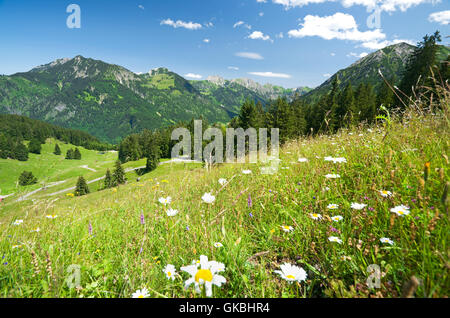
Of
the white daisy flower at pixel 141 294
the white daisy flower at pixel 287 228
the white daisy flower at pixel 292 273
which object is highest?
the white daisy flower at pixel 287 228

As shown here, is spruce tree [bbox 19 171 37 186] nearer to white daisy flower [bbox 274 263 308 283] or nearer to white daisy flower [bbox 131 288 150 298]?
white daisy flower [bbox 131 288 150 298]

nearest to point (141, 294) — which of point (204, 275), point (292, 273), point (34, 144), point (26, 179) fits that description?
point (204, 275)

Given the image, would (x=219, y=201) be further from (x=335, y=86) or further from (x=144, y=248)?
(x=335, y=86)

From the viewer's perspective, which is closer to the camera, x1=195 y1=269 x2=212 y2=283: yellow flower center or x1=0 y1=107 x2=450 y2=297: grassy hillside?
x1=195 y1=269 x2=212 y2=283: yellow flower center

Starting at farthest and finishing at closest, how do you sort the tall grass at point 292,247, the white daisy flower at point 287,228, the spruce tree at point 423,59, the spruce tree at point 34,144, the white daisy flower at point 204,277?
the spruce tree at point 423,59 < the spruce tree at point 34,144 < the white daisy flower at point 287,228 < the tall grass at point 292,247 < the white daisy flower at point 204,277

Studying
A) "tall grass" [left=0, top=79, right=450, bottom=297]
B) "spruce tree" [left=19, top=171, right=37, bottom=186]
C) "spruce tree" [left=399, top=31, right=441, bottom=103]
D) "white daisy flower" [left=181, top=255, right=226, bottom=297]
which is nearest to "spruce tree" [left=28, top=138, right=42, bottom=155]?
"spruce tree" [left=19, top=171, right=37, bottom=186]

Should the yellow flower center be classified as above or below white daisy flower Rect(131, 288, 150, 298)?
above

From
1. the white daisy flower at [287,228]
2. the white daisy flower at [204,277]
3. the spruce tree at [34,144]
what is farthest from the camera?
the spruce tree at [34,144]

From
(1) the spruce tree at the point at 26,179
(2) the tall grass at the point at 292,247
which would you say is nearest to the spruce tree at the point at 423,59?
(2) the tall grass at the point at 292,247

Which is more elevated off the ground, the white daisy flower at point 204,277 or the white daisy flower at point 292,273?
the white daisy flower at point 204,277

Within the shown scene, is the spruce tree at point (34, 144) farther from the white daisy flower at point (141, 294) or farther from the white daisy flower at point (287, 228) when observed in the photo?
the white daisy flower at point (287, 228)

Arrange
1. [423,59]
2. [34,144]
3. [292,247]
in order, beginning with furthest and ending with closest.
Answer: [423,59] < [34,144] < [292,247]

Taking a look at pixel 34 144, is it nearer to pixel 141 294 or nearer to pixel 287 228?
pixel 141 294

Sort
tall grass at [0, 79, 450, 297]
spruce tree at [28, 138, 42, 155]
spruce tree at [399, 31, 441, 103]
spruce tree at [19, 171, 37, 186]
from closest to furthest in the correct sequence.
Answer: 1. tall grass at [0, 79, 450, 297]
2. spruce tree at [19, 171, 37, 186]
3. spruce tree at [28, 138, 42, 155]
4. spruce tree at [399, 31, 441, 103]
